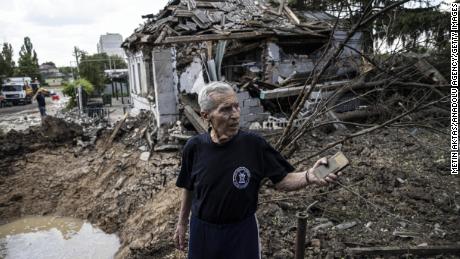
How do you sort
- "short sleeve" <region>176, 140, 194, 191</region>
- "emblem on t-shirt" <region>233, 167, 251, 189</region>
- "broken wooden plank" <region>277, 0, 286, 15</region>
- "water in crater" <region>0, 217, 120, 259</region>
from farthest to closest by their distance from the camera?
1. "broken wooden plank" <region>277, 0, 286, 15</region>
2. "water in crater" <region>0, 217, 120, 259</region>
3. "short sleeve" <region>176, 140, 194, 191</region>
4. "emblem on t-shirt" <region>233, 167, 251, 189</region>

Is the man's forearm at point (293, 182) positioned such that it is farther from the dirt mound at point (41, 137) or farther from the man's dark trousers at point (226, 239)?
the dirt mound at point (41, 137)

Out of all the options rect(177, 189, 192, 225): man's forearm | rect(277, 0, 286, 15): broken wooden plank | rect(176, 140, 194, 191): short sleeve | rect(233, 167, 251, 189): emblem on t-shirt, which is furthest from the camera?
rect(277, 0, 286, 15): broken wooden plank

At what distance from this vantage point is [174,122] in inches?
420

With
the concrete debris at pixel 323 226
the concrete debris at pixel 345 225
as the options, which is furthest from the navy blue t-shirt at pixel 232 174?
the concrete debris at pixel 345 225

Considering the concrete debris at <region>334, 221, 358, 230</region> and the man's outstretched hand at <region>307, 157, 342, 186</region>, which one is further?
the concrete debris at <region>334, 221, 358, 230</region>

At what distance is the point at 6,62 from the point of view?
38.4 m

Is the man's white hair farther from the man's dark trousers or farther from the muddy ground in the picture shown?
the muddy ground

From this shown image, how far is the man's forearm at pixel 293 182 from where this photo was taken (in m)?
2.27

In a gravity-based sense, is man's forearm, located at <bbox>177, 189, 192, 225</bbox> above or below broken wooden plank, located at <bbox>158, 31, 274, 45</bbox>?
below

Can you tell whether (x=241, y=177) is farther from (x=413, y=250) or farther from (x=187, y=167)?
(x=413, y=250)

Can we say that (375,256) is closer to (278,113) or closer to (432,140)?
(432,140)

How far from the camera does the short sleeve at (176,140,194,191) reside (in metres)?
2.45

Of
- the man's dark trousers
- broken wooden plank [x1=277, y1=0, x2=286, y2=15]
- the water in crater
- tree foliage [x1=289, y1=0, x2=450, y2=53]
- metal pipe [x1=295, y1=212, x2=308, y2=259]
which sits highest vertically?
broken wooden plank [x1=277, y1=0, x2=286, y2=15]

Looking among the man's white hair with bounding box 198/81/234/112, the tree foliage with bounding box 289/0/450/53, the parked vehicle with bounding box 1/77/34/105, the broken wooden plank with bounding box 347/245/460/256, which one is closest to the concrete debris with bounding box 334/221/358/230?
the broken wooden plank with bounding box 347/245/460/256
